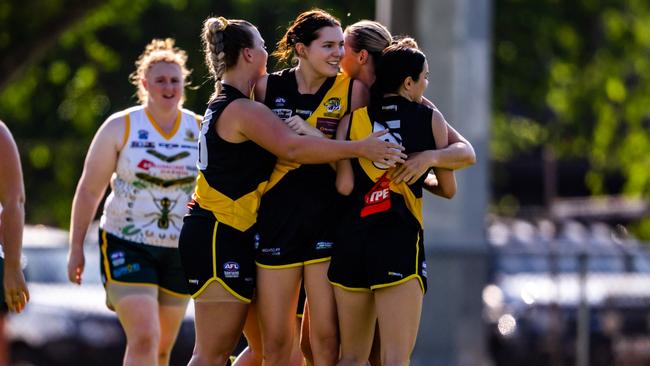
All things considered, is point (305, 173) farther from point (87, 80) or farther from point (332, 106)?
point (87, 80)

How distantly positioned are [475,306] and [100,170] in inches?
240

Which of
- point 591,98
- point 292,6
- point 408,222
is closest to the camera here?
point 408,222

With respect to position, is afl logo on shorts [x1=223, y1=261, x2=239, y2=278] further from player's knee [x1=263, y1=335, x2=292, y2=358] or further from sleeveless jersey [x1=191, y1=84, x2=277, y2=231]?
player's knee [x1=263, y1=335, x2=292, y2=358]

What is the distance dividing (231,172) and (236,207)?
0.56 ft

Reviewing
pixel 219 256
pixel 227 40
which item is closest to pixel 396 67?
pixel 227 40

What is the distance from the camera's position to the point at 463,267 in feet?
42.4

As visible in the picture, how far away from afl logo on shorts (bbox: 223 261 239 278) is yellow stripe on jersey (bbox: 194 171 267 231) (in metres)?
0.18

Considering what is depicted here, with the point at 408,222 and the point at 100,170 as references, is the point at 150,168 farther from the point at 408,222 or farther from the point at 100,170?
the point at 408,222

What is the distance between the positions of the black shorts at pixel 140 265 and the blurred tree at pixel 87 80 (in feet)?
36.4

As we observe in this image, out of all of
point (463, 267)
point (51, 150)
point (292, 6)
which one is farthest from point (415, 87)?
point (51, 150)

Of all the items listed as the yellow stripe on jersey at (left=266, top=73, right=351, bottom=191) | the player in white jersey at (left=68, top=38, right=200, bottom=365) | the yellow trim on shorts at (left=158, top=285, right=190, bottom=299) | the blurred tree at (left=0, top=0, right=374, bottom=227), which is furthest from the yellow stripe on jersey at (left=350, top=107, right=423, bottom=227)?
the blurred tree at (left=0, top=0, right=374, bottom=227)

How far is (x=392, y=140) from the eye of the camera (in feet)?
20.8

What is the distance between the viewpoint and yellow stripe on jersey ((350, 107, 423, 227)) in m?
6.37

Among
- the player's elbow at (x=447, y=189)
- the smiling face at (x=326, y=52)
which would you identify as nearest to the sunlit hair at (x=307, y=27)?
the smiling face at (x=326, y=52)
